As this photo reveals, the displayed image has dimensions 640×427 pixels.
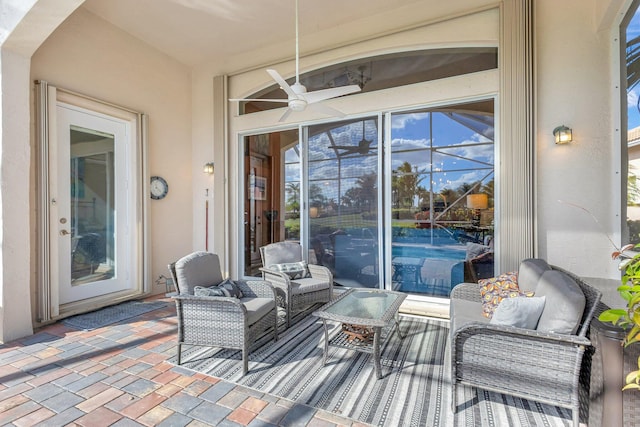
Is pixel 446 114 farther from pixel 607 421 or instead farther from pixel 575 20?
pixel 607 421

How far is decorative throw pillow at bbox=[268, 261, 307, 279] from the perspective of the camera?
390 centimetres

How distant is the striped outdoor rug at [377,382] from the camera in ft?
6.51

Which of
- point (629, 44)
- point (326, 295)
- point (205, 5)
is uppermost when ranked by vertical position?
point (205, 5)

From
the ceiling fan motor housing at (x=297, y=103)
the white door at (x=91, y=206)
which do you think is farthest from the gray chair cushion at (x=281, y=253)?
the white door at (x=91, y=206)

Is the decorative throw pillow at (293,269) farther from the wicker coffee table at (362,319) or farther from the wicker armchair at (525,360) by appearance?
the wicker armchair at (525,360)

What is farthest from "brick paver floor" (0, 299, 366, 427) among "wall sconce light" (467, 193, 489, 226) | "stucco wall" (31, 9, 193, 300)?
"wall sconce light" (467, 193, 489, 226)

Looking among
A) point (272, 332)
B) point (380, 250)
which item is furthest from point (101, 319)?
point (380, 250)

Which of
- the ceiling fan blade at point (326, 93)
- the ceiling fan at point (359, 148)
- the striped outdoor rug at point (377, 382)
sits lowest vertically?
the striped outdoor rug at point (377, 382)

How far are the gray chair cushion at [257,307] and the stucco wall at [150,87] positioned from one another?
282 centimetres

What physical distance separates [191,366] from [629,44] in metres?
4.91

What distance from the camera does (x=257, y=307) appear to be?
2814mm

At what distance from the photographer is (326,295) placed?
12.6ft

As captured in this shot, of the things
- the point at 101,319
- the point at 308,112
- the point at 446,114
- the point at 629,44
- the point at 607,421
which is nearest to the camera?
the point at 607,421

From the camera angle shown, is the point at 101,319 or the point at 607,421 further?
the point at 101,319
